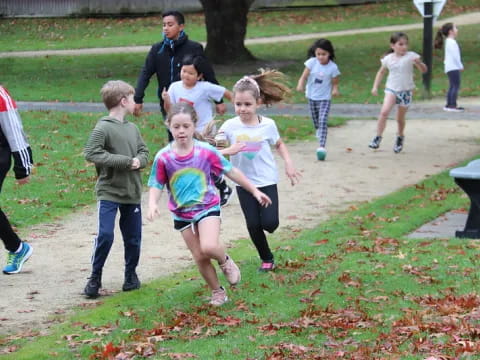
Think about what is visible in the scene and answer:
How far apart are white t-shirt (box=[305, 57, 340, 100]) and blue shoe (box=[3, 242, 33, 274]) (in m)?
6.77

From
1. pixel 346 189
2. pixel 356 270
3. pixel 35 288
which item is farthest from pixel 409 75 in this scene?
pixel 35 288

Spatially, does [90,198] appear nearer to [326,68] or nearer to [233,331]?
[326,68]

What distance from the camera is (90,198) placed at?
11875 millimetres

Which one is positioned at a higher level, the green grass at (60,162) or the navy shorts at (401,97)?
the navy shorts at (401,97)

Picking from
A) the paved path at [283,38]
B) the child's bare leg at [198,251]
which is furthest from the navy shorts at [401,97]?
the paved path at [283,38]

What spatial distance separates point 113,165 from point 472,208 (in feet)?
12.1

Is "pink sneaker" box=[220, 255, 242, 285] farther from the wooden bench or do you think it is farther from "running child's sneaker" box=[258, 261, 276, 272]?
the wooden bench

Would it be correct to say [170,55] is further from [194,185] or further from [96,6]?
[96,6]

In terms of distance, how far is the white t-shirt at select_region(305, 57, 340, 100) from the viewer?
1418 centimetres

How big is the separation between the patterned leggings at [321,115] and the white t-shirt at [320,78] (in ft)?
0.29

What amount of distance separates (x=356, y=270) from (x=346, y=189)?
4.41 m

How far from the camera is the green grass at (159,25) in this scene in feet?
123

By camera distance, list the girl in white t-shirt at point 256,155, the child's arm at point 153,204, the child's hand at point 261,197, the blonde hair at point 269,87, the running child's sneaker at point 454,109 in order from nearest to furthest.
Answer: the child's arm at point 153,204, the child's hand at point 261,197, the girl in white t-shirt at point 256,155, the blonde hair at point 269,87, the running child's sneaker at point 454,109

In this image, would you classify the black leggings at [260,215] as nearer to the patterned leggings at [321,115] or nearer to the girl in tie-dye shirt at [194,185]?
the girl in tie-dye shirt at [194,185]
